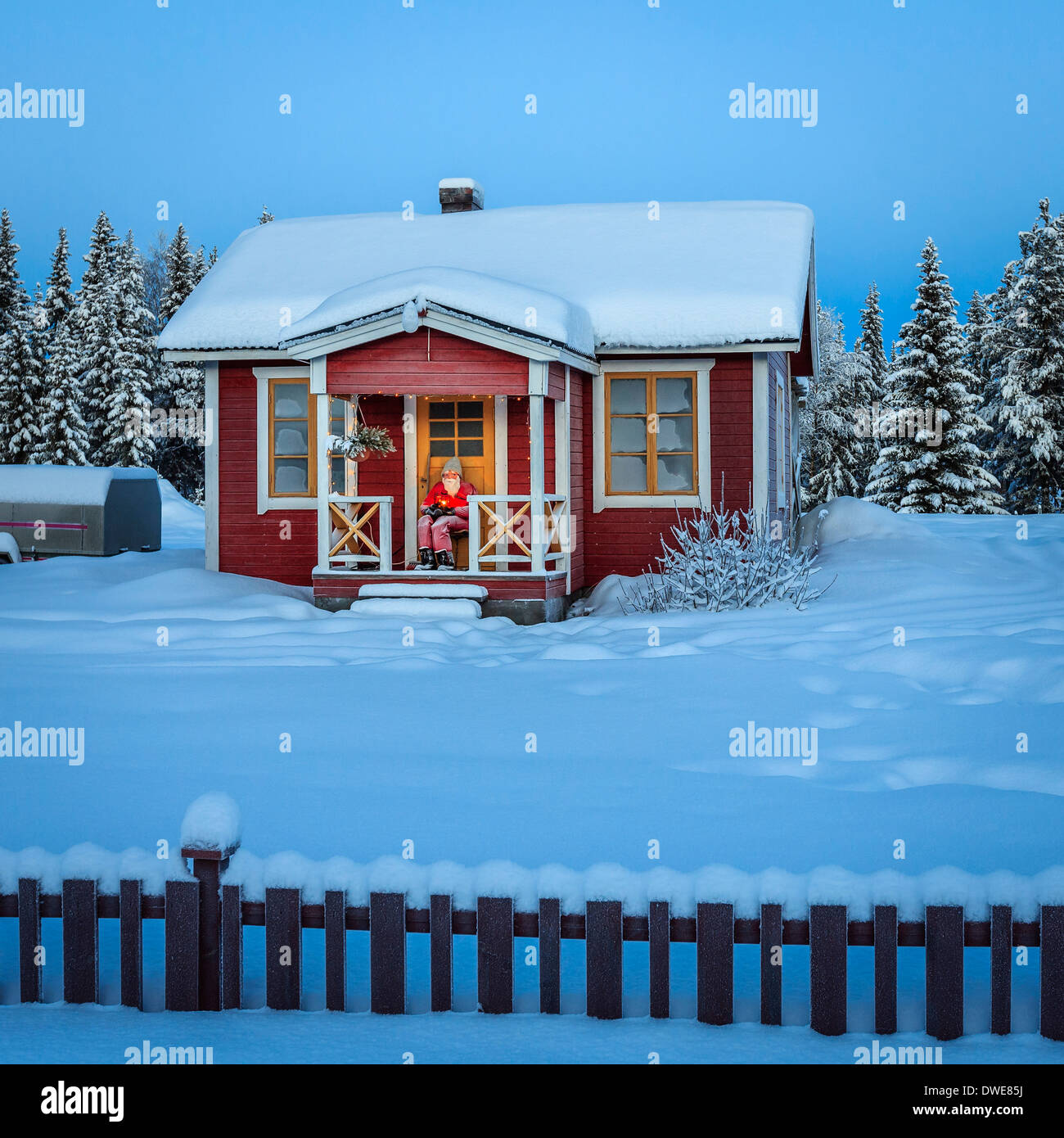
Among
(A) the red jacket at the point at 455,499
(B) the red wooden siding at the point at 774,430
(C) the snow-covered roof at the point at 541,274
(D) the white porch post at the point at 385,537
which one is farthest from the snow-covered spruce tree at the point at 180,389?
(D) the white porch post at the point at 385,537

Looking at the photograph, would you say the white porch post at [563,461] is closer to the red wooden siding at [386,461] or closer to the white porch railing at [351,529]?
the white porch railing at [351,529]

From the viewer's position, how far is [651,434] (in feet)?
48.8

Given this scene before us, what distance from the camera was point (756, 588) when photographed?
468 inches

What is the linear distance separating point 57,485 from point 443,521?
32.9 feet

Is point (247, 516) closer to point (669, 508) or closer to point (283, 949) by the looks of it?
point (669, 508)

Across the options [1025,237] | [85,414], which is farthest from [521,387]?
[85,414]

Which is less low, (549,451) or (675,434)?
(675,434)

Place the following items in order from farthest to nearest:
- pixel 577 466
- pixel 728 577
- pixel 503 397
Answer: pixel 577 466
pixel 503 397
pixel 728 577

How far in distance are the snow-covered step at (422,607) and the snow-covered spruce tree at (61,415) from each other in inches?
1178

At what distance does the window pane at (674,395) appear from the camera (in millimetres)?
14734

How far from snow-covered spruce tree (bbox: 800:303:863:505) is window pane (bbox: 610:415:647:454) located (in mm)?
26079

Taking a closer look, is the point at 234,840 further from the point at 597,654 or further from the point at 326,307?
the point at 326,307

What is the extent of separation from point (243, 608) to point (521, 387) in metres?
3.76

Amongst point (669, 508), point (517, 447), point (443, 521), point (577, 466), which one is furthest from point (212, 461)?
point (669, 508)
